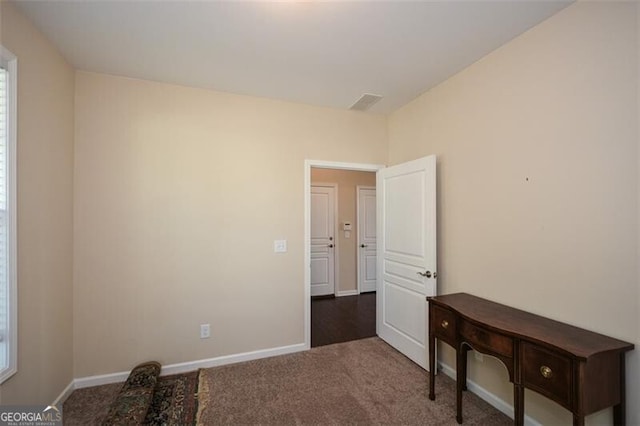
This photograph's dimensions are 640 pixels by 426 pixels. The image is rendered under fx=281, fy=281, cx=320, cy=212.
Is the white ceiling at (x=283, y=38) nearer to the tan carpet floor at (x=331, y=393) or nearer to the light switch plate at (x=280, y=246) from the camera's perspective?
the light switch plate at (x=280, y=246)

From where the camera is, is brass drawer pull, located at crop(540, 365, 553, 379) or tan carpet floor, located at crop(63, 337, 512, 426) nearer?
brass drawer pull, located at crop(540, 365, 553, 379)

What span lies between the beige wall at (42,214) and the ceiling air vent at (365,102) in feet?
8.38

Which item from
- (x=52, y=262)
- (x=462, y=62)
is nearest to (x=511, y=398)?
(x=462, y=62)

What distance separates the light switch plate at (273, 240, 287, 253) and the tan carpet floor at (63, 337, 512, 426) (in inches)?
43.0

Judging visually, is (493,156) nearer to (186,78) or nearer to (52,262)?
(186,78)

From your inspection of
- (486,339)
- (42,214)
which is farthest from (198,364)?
(486,339)

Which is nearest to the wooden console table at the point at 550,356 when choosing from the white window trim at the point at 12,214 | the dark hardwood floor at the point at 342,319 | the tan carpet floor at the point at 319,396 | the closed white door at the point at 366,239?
the tan carpet floor at the point at 319,396

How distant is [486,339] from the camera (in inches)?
68.6

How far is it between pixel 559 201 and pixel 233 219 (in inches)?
101

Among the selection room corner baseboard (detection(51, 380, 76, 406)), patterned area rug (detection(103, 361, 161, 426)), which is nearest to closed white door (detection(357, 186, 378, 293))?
patterned area rug (detection(103, 361, 161, 426))

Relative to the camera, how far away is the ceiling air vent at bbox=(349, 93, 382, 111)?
2910mm

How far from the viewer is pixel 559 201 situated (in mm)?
1723

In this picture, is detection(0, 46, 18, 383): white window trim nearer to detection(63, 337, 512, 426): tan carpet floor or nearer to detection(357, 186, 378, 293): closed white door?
detection(63, 337, 512, 426): tan carpet floor

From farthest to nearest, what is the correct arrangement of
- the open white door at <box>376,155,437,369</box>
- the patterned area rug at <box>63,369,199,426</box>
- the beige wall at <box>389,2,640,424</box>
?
1. the open white door at <box>376,155,437,369</box>
2. the patterned area rug at <box>63,369,199,426</box>
3. the beige wall at <box>389,2,640,424</box>
